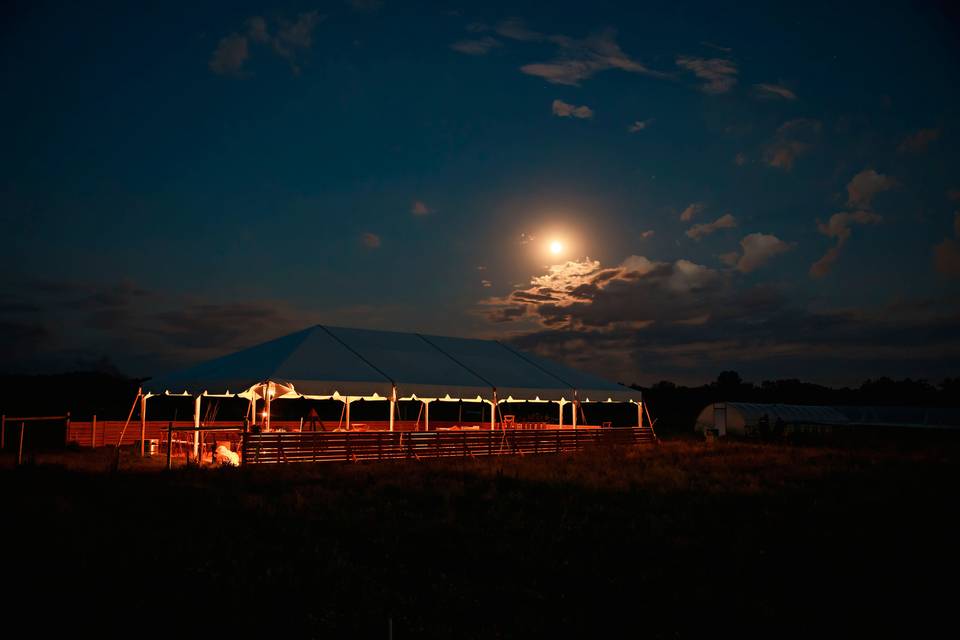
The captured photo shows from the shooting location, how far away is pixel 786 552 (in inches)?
383

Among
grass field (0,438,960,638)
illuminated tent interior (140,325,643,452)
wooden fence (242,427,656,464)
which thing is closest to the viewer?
grass field (0,438,960,638)

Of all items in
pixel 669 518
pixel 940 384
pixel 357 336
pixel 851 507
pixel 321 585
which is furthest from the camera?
pixel 940 384

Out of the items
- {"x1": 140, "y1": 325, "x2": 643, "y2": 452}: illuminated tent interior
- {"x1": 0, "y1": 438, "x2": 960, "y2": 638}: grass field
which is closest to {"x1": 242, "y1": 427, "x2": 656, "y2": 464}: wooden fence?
{"x1": 140, "y1": 325, "x2": 643, "y2": 452}: illuminated tent interior

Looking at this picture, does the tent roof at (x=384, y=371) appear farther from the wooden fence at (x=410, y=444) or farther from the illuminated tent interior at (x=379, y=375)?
the wooden fence at (x=410, y=444)

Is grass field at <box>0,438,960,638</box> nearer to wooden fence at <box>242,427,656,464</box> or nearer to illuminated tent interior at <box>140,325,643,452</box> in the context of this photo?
wooden fence at <box>242,427,656,464</box>

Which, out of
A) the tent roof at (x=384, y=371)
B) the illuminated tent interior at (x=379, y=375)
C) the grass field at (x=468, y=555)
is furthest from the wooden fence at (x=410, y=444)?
the grass field at (x=468, y=555)

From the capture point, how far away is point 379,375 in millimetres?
22750

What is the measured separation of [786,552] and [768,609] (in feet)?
8.92

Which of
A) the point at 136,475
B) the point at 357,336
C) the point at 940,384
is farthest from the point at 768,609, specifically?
the point at 940,384

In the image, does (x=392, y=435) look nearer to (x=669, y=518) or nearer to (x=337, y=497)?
(x=337, y=497)

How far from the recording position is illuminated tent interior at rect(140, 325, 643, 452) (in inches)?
845

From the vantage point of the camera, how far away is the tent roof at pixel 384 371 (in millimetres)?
21484

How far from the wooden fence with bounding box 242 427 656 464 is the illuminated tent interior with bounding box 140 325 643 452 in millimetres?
1319

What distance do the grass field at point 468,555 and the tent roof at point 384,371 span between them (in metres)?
5.69
